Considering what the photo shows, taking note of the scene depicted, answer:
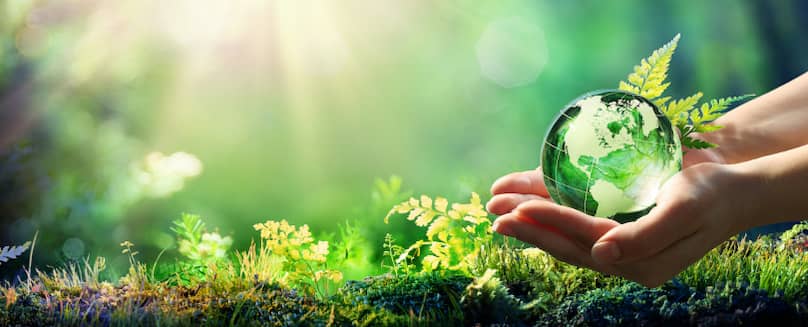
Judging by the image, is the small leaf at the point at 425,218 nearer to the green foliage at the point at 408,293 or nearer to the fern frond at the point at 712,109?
the green foliage at the point at 408,293

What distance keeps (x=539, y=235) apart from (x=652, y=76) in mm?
897

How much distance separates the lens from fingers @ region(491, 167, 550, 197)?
8.42 feet

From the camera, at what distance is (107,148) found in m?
4.25

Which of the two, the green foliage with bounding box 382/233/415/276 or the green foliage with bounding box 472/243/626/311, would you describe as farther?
the green foliage with bounding box 382/233/415/276

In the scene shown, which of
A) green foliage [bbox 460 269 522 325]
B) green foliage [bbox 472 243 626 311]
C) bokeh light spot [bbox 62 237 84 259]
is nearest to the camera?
green foliage [bbox 460 269 522 325]

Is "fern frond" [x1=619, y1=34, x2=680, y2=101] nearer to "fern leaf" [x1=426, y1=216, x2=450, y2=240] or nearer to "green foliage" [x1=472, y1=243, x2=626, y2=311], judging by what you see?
"green foliage" [x1=472, y1=243, x2=626, y2=311]

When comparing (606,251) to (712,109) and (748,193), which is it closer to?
(748,193)

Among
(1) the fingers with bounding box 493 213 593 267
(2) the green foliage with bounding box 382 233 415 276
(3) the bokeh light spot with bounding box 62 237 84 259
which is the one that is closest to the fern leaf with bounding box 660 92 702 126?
(1) the fingers with bounding box 493 213 593 267

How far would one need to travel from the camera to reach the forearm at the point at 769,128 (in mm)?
2498

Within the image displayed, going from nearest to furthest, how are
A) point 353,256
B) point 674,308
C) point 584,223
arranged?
A: point 584,223 < point 674,308 < point 353,256

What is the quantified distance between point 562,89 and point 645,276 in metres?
4.17

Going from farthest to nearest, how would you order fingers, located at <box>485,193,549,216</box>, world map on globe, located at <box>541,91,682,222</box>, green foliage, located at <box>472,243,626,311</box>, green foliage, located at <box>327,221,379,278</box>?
green foliage, located at <box>327,221,379,278</box> → green foliage, located at <box>472,243,626,311</box> → fingers, located at <box>485,193,549,216</box> → world map on globe, located at <box>541,91,682,222</box>

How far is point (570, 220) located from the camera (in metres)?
1.84

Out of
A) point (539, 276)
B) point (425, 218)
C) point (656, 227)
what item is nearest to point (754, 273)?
point (539, 276)
